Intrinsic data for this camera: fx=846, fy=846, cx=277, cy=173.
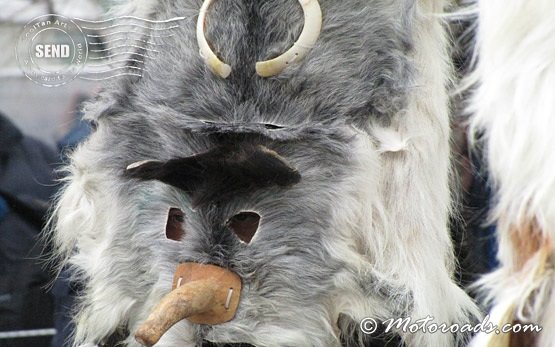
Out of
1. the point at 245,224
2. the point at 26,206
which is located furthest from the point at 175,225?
the point at 26,206

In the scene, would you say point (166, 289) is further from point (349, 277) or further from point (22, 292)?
point (22, 292)

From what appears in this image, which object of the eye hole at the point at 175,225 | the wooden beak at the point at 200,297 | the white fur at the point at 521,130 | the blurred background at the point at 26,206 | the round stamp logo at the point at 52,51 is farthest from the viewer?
the blurred background at the point at 26,206

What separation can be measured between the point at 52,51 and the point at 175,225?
1.27 feet

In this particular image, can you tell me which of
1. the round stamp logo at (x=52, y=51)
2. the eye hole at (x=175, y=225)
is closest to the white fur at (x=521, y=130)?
the eye hole at (x=175, y=225)

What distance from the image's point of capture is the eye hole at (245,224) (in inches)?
42.6

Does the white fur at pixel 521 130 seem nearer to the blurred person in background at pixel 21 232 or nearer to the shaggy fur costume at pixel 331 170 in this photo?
the shaggy fur costume at pixel 331 170

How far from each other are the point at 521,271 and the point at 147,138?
0.52 metres

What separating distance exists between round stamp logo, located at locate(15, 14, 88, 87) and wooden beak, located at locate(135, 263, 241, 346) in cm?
42

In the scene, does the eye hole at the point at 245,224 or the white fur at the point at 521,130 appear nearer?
the white fur at the point at 521,130

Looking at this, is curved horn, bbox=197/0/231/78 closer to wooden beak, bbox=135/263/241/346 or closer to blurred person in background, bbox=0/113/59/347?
wooden beak, bbox=135/263/241/346

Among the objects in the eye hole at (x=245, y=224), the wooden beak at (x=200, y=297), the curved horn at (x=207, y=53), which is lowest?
the wooden beak at (x=200, y=297)

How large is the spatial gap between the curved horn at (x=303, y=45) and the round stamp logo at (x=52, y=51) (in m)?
0.38

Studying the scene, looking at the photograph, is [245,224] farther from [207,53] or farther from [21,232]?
[21,232]

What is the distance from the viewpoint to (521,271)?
93 cm
